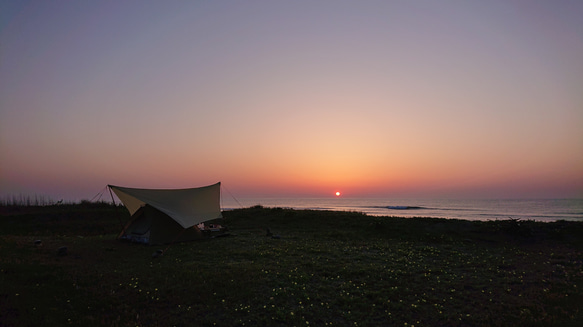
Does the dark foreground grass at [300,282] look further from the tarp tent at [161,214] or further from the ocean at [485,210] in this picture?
the ocean at [485,210]

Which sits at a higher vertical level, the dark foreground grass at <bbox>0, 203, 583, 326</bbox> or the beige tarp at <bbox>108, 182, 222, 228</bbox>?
the beige tarp at <bbox>108, 182, 222, 228</bbox>

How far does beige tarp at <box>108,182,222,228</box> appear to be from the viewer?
2088 cm

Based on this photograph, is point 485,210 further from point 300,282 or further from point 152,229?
point 152,229

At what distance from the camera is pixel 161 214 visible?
2147 cm

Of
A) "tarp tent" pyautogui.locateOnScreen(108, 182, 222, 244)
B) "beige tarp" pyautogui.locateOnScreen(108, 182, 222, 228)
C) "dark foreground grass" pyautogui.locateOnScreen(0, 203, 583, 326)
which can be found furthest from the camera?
"beige tarp" pyautogui.locateOnScreen(108, 182, 222, 228)

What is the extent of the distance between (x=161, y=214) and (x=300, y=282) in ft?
44.5

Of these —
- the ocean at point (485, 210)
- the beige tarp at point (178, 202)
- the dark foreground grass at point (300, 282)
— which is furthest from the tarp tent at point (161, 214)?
the ocean at point (485, 210)

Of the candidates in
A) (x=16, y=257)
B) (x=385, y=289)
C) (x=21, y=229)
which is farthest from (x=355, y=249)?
(x=21, y=229)

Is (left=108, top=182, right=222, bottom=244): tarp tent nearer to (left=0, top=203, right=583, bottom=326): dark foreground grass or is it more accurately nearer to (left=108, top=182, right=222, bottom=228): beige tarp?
(left=108, top=182, right=222, bottom=228): beige tarp

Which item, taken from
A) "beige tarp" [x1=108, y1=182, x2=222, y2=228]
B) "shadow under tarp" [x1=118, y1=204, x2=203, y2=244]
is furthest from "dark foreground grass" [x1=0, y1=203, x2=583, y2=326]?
"beige tarp" [x1=108, y1=182, x2=222, y2=228]

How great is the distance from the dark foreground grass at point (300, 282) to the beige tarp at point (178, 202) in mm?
1929

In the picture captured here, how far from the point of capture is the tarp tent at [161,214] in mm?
20688

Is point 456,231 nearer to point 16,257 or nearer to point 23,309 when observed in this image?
point 23,309

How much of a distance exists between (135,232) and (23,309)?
12838mm
